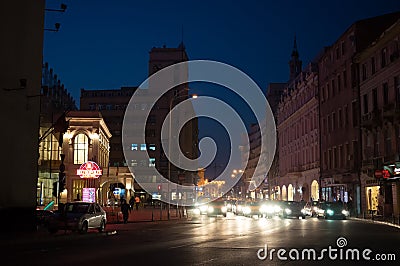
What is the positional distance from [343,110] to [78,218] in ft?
135

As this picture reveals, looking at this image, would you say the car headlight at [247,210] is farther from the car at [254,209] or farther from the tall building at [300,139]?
the tall building at [300,139]

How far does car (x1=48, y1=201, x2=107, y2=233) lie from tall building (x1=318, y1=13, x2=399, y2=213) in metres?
34.0

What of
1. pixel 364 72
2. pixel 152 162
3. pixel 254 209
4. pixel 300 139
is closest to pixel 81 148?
pixel 254 209

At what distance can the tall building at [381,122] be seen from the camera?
4753cm

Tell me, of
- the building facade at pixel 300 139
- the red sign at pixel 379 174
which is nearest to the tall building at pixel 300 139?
the building facade at pixel 300 139

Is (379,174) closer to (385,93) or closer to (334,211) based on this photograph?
(334,211)

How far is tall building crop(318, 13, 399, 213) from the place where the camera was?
5762cm

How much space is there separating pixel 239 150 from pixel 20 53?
16325 centimetres

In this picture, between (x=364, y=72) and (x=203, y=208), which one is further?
(x=203, y=208)

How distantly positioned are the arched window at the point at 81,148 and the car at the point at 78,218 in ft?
143

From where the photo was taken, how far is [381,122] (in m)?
50.7

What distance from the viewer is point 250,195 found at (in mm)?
153000

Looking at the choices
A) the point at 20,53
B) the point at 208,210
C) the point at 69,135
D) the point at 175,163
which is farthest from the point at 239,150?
the point at 20,53

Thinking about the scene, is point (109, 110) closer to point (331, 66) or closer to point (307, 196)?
point (307, 196)
